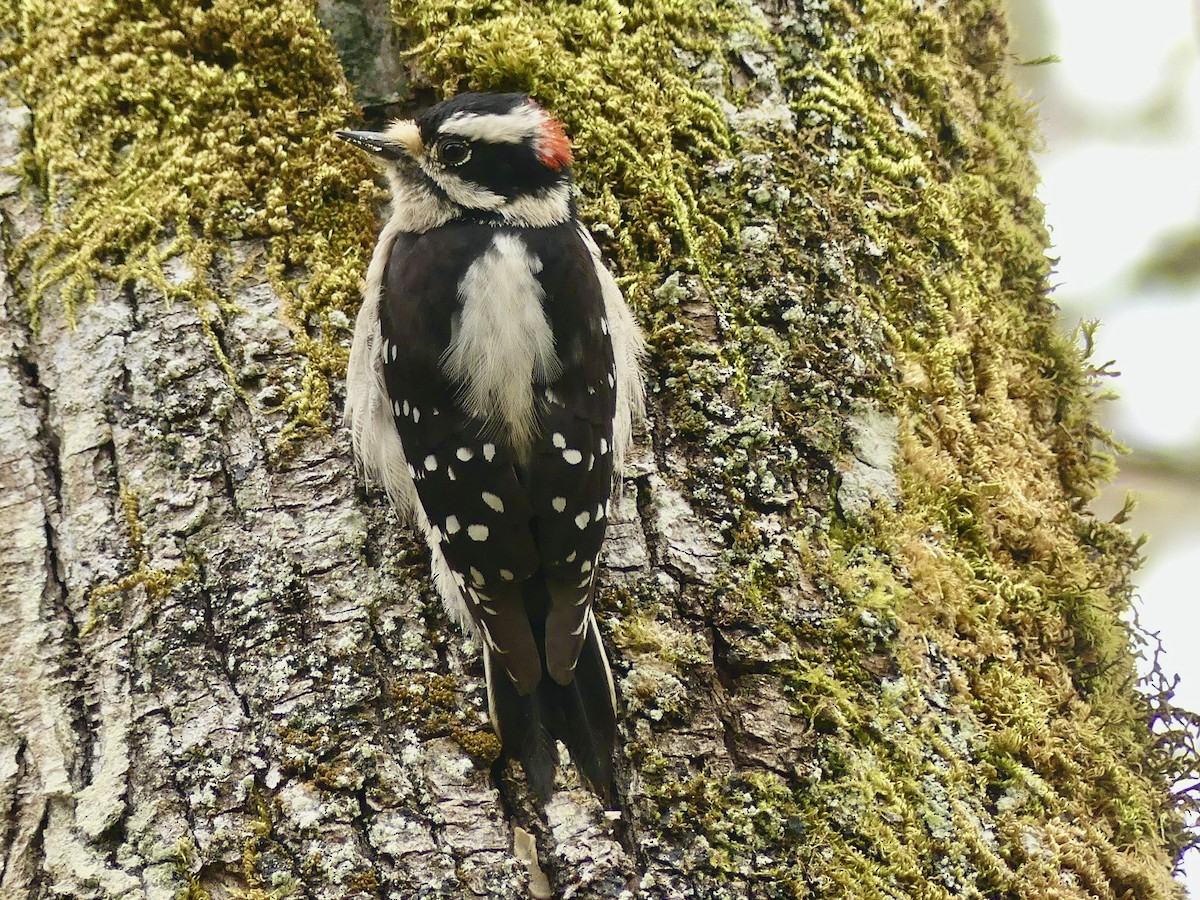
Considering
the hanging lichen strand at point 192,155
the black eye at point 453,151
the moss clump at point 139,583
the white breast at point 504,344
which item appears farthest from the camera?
the black eye at point 453,151

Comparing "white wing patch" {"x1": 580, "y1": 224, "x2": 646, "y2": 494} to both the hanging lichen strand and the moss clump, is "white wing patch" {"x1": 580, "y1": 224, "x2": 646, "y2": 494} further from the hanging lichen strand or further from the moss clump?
the moss clump

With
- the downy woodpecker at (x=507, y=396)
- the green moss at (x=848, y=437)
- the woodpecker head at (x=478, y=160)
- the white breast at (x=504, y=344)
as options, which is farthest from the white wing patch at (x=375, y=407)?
the green moss at (x=848, y=437)

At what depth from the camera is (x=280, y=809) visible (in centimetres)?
193

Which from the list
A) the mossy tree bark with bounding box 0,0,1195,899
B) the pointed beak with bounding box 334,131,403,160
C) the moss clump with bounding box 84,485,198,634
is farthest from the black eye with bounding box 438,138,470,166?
the moss clump with bounding box 84,485,198,634

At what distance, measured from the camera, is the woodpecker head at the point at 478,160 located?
96.3 inches

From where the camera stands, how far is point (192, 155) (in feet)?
8.16

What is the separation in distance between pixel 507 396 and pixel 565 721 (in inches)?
29.0

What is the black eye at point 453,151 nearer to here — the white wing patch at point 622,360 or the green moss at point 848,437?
the green moss at point 848,437

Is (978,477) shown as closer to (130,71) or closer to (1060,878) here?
(1060,878)

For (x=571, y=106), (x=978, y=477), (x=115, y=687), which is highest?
(x=571, y=106)

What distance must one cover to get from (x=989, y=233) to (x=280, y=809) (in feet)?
7.72

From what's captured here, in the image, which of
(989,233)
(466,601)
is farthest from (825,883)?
(989,233)

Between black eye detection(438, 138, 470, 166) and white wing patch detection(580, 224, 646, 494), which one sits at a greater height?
black eye detection(438, 138, 470, 166)

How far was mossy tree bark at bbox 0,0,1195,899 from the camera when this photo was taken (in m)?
1.95
